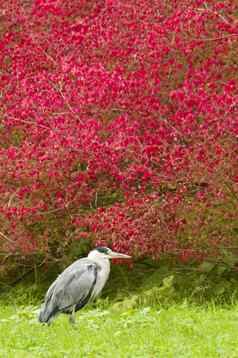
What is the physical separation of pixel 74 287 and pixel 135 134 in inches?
111

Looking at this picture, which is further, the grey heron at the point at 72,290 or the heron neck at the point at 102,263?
the heron neck at the point at 102,263

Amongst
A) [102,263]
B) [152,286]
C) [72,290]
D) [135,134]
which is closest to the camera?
[72,290]

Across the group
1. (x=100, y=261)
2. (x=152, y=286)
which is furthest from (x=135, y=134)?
Answer: (x=152, y=286)

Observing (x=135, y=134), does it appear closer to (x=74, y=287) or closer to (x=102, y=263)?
(x=102, y=263)

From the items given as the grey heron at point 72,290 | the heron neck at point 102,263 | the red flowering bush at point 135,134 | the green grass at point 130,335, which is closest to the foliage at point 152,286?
the red flowering bush at point 135,134

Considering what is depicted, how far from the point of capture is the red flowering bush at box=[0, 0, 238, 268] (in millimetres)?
13484

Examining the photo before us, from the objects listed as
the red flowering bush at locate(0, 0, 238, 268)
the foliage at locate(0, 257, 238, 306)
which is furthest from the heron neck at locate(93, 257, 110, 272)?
the foliage at locate(0, 257, 238, 306)

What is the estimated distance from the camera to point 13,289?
17.0 meters

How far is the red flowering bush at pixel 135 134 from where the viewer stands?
531 inches

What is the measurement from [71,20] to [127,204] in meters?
3.45

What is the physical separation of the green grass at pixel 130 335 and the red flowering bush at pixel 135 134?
139cm

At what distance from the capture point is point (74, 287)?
11.9 metres

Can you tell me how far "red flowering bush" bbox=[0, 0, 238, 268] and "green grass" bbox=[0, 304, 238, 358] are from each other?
54.8 inches

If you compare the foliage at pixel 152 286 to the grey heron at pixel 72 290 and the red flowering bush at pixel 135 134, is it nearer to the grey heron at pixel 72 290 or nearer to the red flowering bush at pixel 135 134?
the red flowering bush at pixel 135 134
